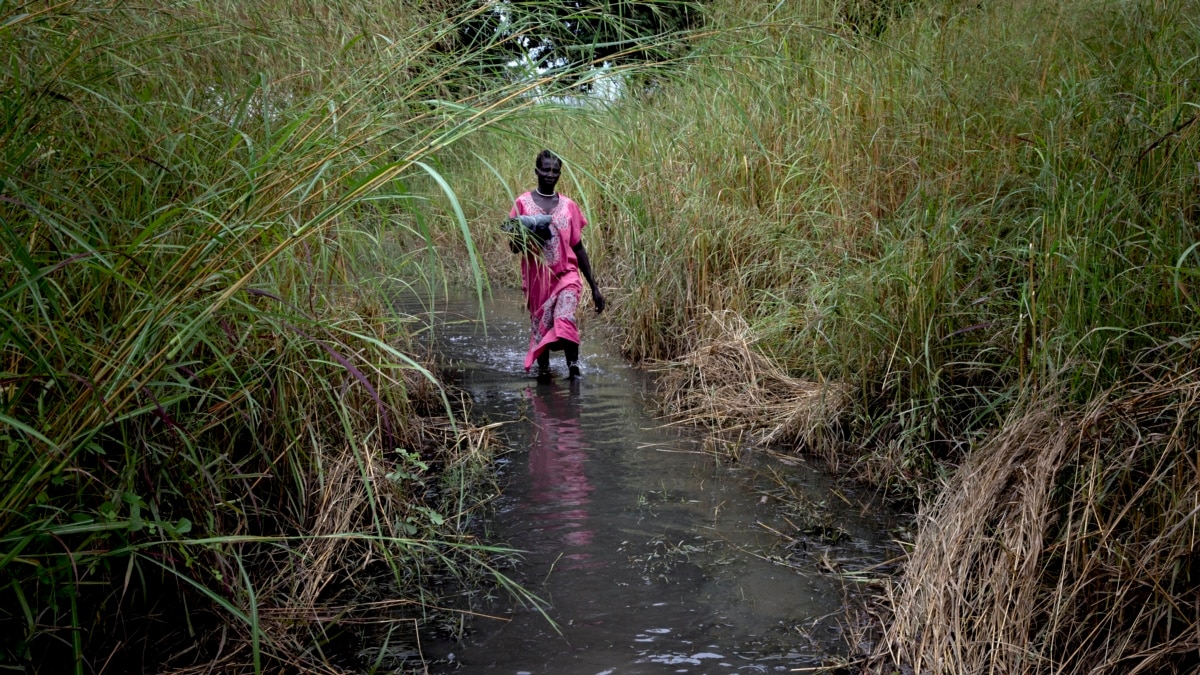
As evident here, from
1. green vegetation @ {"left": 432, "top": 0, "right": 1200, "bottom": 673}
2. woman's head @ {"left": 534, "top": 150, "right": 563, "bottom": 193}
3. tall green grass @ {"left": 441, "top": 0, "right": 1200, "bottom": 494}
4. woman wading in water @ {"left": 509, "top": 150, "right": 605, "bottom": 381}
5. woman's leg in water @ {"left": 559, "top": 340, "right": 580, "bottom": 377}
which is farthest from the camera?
woman's leg in water @ {"left": 559, "top": 340, "right": 580, "bottom": 377}

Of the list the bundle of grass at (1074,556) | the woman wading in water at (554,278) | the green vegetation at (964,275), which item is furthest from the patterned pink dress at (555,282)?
the bundle of grass at (1074,556)

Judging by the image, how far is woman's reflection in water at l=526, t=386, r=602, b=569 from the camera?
164 inches

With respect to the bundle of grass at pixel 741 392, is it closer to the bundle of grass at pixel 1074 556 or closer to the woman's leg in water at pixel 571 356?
the woman's leg in water at pixel 571 356

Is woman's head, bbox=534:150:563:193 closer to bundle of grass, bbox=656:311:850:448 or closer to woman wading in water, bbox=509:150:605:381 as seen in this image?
woman wading in water, bbox=509:150:605:381

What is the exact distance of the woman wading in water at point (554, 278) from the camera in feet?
23.9

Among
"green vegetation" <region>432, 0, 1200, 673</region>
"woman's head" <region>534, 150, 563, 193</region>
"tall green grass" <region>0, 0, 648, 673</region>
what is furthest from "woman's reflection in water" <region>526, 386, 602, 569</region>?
"woman's head" <region>534, 150, 563, 193</region>

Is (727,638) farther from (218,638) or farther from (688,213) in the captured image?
(688,213)

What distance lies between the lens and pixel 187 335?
237cm

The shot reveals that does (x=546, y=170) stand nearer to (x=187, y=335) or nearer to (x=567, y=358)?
(x=567, y=358)

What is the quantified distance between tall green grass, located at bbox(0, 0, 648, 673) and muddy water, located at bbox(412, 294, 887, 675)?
15.9 inches

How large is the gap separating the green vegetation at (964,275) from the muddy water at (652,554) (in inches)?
13.4

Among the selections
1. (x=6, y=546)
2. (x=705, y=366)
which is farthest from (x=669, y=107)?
(x=6, y=546)

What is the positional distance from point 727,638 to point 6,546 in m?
2.09

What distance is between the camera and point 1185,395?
2.66 metres
